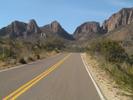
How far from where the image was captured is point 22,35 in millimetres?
180250

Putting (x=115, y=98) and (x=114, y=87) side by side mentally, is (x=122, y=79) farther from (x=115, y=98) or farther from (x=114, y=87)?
(x=115, y=98)

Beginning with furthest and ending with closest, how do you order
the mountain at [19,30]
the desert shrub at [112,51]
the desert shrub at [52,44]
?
the mountain at [19,30] → the desert shrub at [52,44] → the desert shrub at [112,51]

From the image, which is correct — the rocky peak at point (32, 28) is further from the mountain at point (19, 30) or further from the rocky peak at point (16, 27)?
the rocky peak at point (16, 27)

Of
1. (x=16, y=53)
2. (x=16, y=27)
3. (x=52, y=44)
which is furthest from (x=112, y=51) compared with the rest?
(x=16, y=27)

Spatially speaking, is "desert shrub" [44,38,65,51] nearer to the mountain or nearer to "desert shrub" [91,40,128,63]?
the mountain

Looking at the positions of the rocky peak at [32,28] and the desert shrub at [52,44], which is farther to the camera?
the rocky peak at [32,28]

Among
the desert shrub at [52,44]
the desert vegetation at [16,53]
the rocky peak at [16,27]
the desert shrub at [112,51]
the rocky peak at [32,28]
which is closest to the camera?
the desert vegetation at [16,53]

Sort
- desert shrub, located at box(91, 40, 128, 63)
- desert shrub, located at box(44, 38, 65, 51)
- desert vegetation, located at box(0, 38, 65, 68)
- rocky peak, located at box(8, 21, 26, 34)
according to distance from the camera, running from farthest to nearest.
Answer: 1. rocky peak, located at box(8, 21, 26, 34)
2. desert shrub, located at box(44, 38, 65, 51)
3. desert shrub, located at box(91, 40, 128, 63)
4. desert vegetation, located at box(0, 38, 65, 68)

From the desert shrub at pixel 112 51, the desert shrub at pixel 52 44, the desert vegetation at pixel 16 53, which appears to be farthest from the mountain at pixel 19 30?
the desert shrub at pixel 112 51

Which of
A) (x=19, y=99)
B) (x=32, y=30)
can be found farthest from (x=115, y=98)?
(x=32, y=30)

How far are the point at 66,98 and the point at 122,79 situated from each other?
598 cm

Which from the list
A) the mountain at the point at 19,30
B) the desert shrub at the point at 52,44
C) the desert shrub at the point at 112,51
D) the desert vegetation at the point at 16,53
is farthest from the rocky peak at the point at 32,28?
the desert shrub at the point at 112,51

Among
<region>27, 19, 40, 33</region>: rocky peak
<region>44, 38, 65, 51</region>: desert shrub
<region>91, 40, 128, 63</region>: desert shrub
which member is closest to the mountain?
<region>27, 19, 40, 33</region>: rocky peak

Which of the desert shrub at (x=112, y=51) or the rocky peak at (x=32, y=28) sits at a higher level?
the rocky peak at (x=32, y=28)
